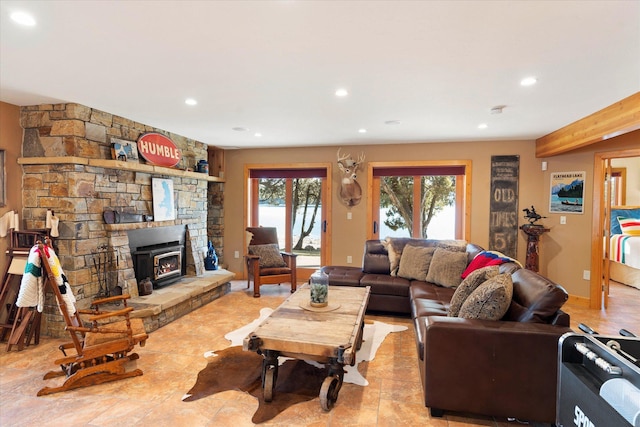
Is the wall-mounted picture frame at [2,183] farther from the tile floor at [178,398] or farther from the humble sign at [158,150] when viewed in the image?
the tile floor at [178,398]

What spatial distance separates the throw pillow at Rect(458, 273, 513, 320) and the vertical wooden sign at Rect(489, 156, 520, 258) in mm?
3207

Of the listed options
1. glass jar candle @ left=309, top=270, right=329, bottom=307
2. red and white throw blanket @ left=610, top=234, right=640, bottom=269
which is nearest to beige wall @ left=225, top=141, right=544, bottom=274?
red and white throw blanket @ left=610, top=234, right=640, bottom=269

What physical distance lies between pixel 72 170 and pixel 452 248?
445cm

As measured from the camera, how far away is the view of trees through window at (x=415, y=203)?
220 inches

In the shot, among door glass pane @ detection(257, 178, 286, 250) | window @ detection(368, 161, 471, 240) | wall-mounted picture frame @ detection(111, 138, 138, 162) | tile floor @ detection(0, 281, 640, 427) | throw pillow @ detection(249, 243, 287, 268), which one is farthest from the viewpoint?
door glass pane @ detection(257, 178, 286, 250)

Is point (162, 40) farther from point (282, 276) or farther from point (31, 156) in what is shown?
point (282, 276)

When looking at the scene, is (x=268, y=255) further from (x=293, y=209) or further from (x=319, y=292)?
(x=319, y=292)

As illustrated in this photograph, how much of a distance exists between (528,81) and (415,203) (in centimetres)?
310

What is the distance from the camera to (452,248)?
14.0 ft

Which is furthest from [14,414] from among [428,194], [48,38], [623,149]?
[623,149]

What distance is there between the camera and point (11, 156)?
3430mm

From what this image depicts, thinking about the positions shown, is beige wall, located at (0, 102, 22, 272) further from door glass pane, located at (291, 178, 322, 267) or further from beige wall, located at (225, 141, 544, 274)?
door glass pane, located at (291, 178, 322, 267)

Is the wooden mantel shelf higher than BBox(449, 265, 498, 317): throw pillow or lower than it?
higher

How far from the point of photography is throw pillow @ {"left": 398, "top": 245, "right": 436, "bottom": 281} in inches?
165
